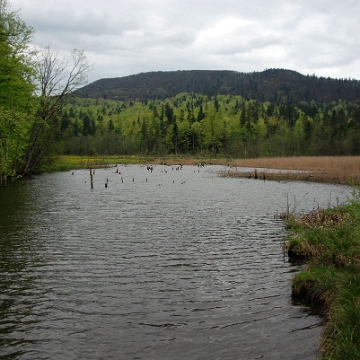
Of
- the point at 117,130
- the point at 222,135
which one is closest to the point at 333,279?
the point at 222,135

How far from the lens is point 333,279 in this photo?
27.4 ft

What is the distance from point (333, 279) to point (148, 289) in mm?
4310

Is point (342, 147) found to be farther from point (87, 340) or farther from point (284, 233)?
point (87, 340)

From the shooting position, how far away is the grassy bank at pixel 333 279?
5.67 meters

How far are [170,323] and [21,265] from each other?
555 cm

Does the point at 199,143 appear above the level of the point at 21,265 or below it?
above

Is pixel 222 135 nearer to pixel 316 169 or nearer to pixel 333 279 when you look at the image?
pixel 316 169

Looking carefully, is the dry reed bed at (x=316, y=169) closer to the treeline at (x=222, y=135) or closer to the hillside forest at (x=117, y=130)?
the hillside forest at (x=117, y=130)

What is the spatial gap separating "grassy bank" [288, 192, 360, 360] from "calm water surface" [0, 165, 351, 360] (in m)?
0.51

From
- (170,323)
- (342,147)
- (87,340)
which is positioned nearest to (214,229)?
(170,323)

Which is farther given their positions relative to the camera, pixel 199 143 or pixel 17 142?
pixel 199 143

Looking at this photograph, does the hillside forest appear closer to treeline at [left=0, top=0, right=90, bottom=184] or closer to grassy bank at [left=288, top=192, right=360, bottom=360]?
treeline at [left=0, top=0, right=90, bottom=184]

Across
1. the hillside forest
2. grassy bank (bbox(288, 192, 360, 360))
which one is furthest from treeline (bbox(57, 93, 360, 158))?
grassy bank (bbox(288, 192, 360, 360))

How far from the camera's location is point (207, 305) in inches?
326
